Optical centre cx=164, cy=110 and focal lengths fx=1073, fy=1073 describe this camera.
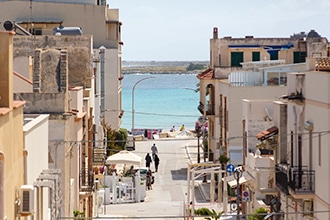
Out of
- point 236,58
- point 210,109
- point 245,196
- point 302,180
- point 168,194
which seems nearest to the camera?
point 302,180

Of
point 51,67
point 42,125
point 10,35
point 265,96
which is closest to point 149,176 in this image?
point 265,96

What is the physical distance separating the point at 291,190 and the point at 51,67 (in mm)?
8333

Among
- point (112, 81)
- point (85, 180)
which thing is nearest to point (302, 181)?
point (85, 180)

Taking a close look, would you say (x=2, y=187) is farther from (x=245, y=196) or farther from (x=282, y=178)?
(x=245, y=196)

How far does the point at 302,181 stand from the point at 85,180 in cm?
925

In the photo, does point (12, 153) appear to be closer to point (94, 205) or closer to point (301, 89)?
point (301, 89)

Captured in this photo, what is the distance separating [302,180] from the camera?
83.5ft

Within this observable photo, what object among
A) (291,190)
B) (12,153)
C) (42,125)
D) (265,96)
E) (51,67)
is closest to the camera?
(12,153)

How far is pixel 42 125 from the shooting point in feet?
64.3

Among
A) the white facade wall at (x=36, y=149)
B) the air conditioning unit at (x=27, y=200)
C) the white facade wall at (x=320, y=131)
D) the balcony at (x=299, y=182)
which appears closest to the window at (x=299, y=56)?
the balcony at (x=299, y=182)

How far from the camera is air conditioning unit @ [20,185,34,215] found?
15469mm

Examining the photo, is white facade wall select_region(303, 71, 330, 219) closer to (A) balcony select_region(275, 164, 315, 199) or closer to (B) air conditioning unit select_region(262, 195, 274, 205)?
(A) balcony select_region(275, 164, 315, 199)

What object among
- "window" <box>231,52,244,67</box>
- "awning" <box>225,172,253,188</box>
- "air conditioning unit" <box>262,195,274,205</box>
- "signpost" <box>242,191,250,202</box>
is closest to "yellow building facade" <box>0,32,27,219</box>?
"air conditioning unit" <box>262,195,274,205</box>

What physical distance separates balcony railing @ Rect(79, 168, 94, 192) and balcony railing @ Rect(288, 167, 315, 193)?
26.1 ft
